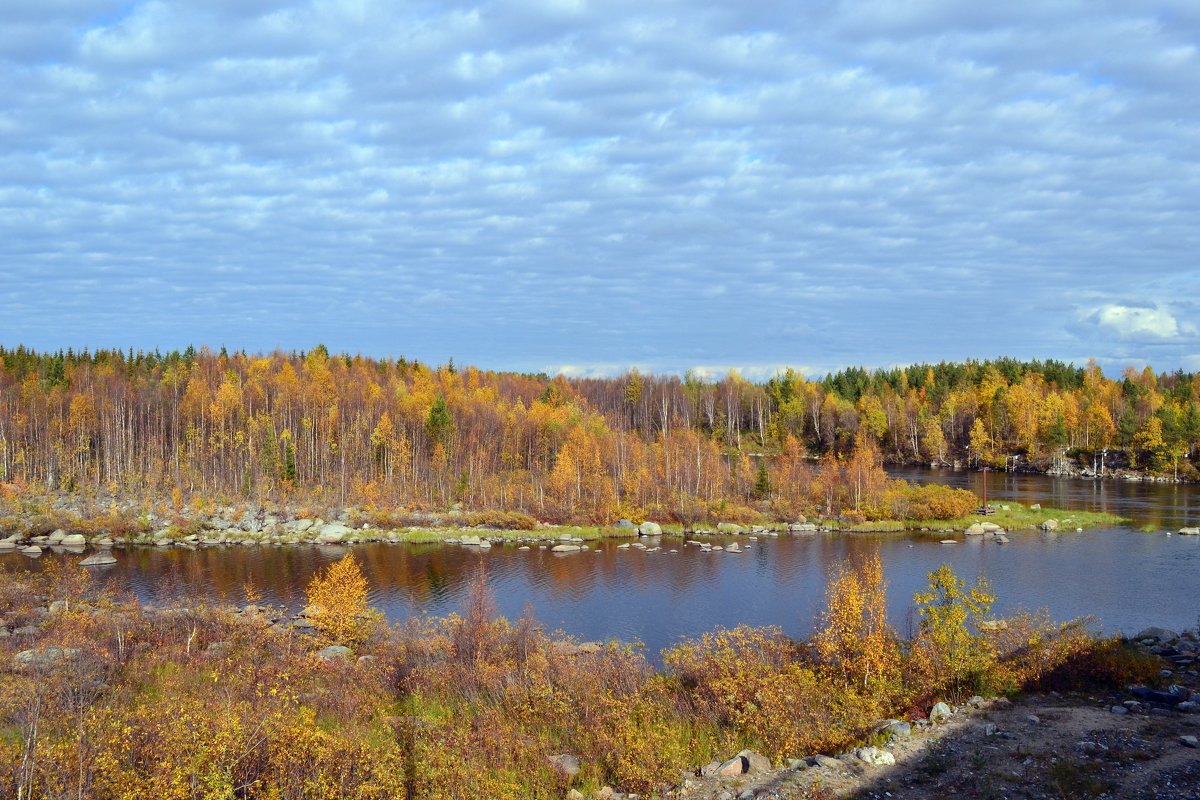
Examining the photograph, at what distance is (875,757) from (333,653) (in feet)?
57.1

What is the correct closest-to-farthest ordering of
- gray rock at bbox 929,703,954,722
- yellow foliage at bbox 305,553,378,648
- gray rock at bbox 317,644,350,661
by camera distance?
gray rock at bbox 929,703,954,722
gray rock at bbox 317,644,350,661
yellow foliage at bbox 305,553,378,648

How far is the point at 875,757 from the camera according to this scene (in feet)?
52.7

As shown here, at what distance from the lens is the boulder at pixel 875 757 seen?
52.4 feet

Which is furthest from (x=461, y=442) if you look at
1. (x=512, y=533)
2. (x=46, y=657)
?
(x=46, y=657)

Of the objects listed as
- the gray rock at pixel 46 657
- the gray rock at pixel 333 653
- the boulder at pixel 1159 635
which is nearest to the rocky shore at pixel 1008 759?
the boulder at pixel 1159 635

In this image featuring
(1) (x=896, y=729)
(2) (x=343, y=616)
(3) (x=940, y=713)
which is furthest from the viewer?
(2) (x=343, y=616)

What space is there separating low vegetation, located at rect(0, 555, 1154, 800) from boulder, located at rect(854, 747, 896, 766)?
1505 mm

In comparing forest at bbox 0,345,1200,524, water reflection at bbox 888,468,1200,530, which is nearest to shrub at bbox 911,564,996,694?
forest at bbox 0,345,1200,524

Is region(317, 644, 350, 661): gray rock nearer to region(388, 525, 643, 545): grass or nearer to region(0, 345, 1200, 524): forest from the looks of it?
region(388, 525, 643, 545): grass

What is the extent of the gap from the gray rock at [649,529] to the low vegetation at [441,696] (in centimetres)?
3059

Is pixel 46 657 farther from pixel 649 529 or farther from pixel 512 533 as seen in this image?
pixel 649 529

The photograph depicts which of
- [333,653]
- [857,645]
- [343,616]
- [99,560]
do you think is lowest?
[99,560]

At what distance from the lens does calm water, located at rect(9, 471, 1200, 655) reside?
1415 inches

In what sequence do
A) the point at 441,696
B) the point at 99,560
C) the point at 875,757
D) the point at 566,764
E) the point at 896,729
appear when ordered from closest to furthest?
the point at 875,757 < the point at 566,764 < the point at 896,729 < the point at 441,696 < the point at 99,560
